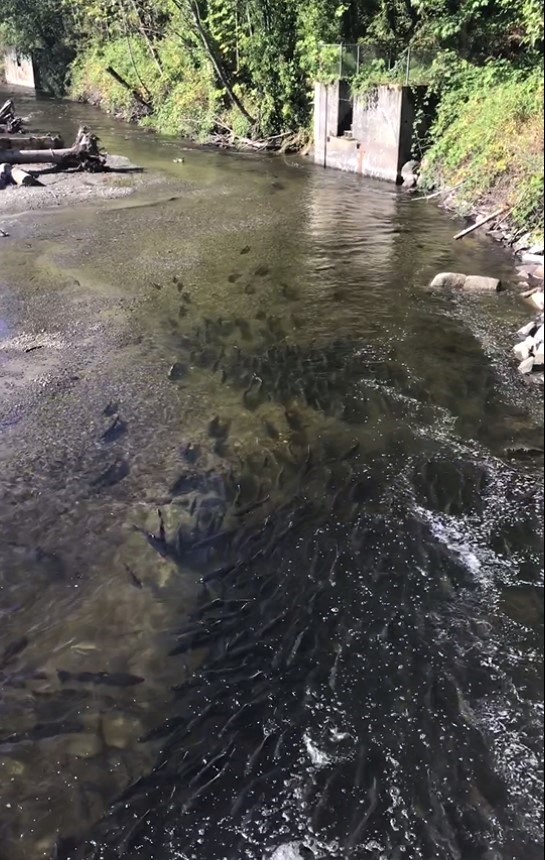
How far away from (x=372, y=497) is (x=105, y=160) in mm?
21715

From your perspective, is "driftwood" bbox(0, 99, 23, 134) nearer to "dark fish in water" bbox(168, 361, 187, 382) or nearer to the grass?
the grass

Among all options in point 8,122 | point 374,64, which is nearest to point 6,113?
point 8,122

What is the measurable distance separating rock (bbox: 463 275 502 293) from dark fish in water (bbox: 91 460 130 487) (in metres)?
6.37

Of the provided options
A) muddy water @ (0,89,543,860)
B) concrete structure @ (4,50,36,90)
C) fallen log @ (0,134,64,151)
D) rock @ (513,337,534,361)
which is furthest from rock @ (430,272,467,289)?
concrete structure @ (4,50,36,90)

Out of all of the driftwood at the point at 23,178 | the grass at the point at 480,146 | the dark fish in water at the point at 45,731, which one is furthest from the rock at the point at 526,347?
the driftwood at the point at 23,178

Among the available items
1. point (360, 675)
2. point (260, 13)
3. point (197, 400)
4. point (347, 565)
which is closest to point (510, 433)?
point (347, 565)

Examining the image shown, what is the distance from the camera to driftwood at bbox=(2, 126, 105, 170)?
2422 cm

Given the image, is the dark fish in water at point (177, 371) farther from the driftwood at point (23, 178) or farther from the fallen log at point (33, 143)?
the fallen log at point (33, 143)

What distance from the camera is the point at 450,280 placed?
12.6m

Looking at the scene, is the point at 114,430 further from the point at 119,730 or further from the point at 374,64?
the point at 374,64

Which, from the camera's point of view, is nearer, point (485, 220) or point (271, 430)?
point (271, 430)

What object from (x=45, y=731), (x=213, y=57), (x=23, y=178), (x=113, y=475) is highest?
(x=213, y=57)

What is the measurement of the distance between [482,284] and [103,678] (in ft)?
29.7

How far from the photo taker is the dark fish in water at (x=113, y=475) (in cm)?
776
